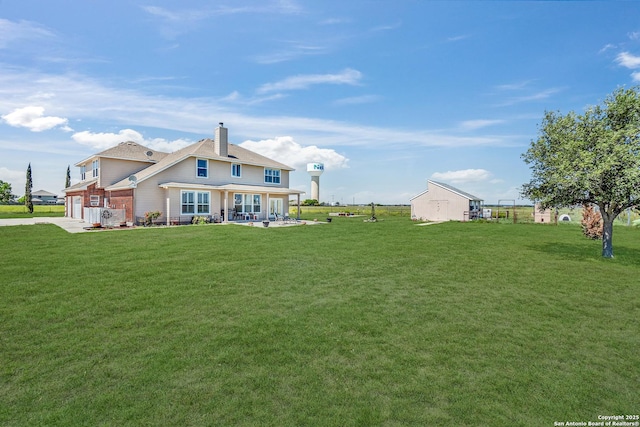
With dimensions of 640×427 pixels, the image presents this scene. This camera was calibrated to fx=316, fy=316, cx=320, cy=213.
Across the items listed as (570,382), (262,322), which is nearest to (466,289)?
(570,382)

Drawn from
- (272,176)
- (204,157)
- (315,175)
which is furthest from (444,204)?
(315,175)

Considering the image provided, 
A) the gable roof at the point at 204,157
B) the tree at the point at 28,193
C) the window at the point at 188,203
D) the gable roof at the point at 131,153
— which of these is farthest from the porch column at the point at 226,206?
the tree at the point at 28,193

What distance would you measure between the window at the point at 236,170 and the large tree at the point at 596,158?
22.2 m

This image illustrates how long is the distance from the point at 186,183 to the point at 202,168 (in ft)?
6.65

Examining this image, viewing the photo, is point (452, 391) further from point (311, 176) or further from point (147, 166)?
point (311, 176)

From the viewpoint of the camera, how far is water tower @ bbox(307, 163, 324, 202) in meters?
92.1

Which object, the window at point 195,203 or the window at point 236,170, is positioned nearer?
the window at point 195,203

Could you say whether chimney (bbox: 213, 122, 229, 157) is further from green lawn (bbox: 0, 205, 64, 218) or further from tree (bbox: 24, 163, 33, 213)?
tree (bbox: 24, 163, 33, 213)

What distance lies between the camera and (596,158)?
1222 cm

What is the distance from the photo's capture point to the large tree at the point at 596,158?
11.8 metres

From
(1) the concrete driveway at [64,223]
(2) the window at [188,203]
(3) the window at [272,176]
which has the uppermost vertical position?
(3) the window at [272,176]

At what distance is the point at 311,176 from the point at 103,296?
289ft

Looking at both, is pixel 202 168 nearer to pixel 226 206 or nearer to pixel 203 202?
pixel 203 202

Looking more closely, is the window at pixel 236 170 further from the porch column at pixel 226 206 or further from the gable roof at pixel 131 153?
the gable roof at pixel 131 153
